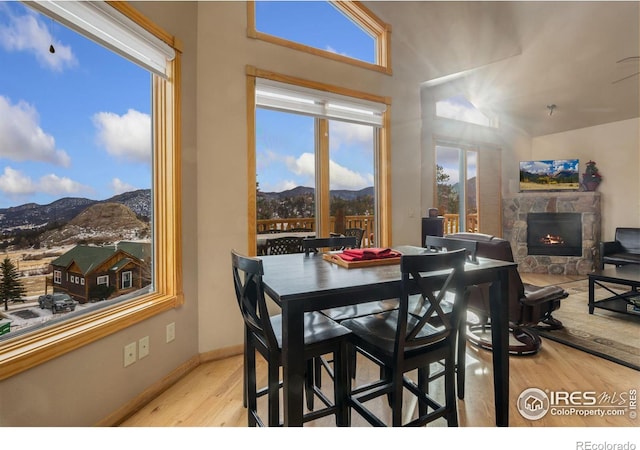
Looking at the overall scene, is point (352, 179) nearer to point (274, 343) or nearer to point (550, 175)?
point (274, 343)

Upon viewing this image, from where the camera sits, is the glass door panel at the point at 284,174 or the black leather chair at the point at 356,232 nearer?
the glass door panel at the point at 284,174

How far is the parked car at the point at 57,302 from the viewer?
5.17 feet

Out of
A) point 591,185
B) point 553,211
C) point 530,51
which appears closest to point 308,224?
point 530,51

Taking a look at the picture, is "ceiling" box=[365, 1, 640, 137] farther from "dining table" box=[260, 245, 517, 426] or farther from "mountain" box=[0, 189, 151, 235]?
"mountain" box=[0, 189, 151, 235]

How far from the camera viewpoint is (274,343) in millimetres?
1365

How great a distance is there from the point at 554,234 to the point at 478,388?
4.80 meters

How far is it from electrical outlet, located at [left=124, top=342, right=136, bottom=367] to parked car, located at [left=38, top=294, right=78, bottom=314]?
0.36m

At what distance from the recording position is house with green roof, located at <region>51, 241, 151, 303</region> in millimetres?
1684

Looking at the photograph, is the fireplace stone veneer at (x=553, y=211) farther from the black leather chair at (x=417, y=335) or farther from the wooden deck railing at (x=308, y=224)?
the black leather chair at (x=417, y=335)

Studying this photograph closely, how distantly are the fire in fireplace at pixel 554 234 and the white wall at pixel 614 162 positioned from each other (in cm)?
52

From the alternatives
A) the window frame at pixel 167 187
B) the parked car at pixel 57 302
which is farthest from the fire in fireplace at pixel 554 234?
the parked car at pixel 57 302

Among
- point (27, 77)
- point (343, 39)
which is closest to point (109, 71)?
point (27, 77)

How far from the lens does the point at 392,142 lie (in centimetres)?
356
